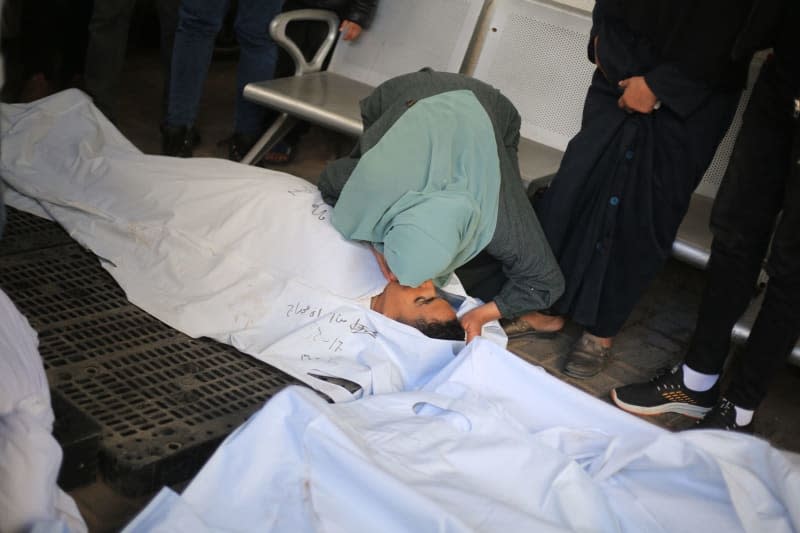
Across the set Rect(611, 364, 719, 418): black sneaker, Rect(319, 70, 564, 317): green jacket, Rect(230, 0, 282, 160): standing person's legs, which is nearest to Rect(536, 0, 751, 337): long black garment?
Rect(319, 70, 564, 317): green jacket

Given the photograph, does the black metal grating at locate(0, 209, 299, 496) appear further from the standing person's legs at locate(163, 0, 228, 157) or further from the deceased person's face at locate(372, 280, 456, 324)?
the standing person's legs at locate(163, 0, 228, 157)

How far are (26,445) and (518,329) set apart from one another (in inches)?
74.3

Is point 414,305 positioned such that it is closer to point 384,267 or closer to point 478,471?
point 384,267

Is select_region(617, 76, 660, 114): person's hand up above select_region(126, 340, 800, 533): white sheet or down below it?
above

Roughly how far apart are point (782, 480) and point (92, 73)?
2.96 meters

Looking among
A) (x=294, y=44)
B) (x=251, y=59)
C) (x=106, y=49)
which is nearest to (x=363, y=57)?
(x=294, y=44)

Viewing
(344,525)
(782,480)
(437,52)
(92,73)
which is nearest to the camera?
(344,525)

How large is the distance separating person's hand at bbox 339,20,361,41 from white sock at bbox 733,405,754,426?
7.50 ft

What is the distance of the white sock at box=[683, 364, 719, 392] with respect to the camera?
9.05 ft

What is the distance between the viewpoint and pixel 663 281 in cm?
390

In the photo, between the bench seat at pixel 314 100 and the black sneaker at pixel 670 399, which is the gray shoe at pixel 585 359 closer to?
the black sneaker at pixel 670 399

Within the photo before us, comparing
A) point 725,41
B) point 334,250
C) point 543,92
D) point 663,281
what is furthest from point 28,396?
point 663,281

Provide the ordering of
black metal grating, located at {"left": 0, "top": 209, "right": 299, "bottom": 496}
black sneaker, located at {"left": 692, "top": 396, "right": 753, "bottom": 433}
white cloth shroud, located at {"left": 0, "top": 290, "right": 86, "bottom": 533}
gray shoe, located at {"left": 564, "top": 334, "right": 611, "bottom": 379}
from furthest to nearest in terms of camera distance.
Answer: gray shoe, located at {"left": 564, "top": 334, "right": 611, "bottom": 379}, black sneaker, located at {"left": 692, "top": 396, "right": 753, "bottom": 433}, black metal grating, located at {"left": 0, "top": 209, "right": 299, "bottom": 496}, white cloth shroud, located at {"left": 0, "top": 290, "right": 86, "bottom": 533}

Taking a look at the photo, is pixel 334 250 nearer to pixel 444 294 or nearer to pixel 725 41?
pixel 444 294
